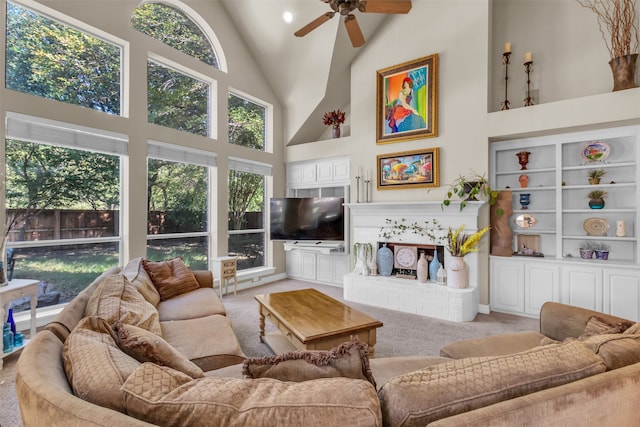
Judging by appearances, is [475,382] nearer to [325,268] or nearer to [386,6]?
[386,6]

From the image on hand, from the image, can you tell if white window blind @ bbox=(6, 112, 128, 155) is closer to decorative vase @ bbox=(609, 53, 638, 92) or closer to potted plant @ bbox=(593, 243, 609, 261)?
decorative vase @ bbox=(609, 53, 638, 92)

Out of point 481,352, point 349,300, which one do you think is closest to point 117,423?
point 481,352

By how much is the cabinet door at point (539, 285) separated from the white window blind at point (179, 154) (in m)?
4.70

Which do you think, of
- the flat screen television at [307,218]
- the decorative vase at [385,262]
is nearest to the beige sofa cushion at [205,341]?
the decorative vase at [385,262]

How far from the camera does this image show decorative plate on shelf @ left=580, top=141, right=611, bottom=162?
12.1ft

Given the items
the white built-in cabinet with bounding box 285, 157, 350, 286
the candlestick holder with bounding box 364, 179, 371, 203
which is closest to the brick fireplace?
the candlestick holder with bounding box 364, 179, 371, 203

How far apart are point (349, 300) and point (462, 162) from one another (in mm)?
2527

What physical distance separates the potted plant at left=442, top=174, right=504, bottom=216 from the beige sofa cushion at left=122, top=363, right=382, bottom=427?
11.8ft

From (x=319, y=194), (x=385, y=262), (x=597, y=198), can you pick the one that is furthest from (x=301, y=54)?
(x=597, y=198)

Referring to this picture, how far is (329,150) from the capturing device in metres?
5.43

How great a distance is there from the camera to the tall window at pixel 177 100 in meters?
4.13

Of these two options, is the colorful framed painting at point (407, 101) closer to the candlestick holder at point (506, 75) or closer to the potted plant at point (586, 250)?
the candlestick holder at point (506, 75)

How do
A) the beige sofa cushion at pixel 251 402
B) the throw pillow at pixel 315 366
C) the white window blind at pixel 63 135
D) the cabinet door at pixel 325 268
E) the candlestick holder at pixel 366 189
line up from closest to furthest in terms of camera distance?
the beige sofa cushion at pixel 251 402 → the throw pillow at pixel 315 366 → the white window blind at pixel 63 135 → the candlestick holder at pixel 366 189 → the cabinet door at pixel 325 268

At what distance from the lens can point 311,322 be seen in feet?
7.78
